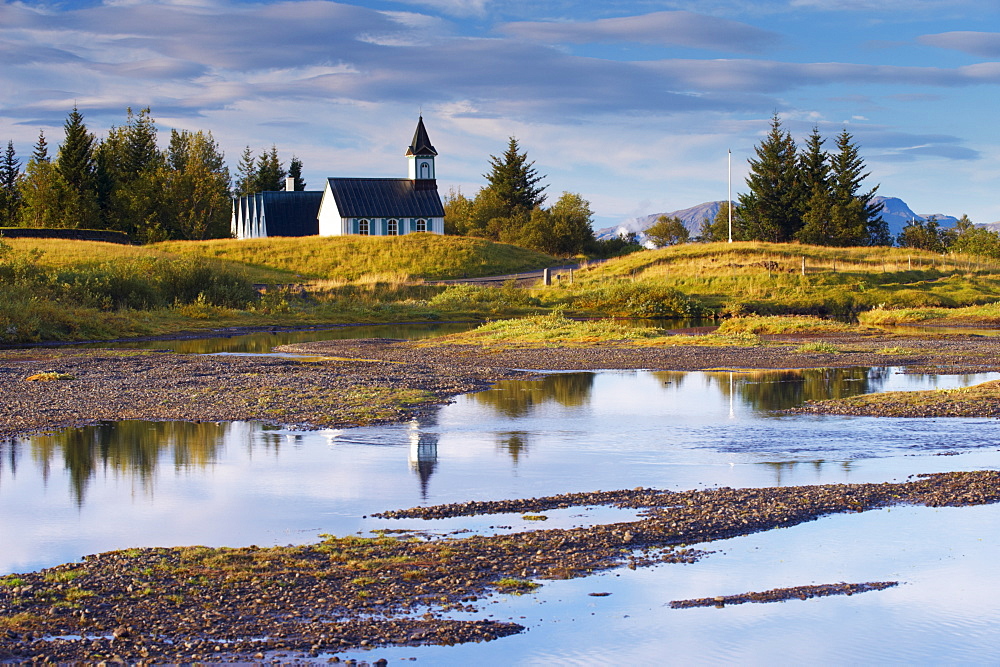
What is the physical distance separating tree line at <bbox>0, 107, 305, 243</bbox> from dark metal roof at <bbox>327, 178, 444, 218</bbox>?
2145 cm

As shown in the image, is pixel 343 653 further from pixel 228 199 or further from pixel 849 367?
pixel 228 199

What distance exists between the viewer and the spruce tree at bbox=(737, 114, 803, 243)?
298 ft

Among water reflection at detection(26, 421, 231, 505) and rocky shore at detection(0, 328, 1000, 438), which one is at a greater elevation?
rocky shore at detection(0, 328, 1000, 438)

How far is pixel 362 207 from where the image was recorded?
Result: 90.1 metres

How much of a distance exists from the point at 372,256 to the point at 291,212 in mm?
26123

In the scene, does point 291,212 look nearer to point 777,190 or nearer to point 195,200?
point 195,200

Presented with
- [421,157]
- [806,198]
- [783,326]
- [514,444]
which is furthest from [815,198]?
[514,444]

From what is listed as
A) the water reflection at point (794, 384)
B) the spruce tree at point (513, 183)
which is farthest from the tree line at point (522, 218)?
the water reflection at point (794, 384)

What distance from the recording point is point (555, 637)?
739 centimetres

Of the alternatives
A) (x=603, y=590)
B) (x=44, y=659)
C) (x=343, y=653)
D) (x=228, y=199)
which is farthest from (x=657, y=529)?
(x=228, y=199)

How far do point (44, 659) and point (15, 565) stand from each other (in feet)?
7.93

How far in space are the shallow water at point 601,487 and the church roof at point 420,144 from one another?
74.8 metres

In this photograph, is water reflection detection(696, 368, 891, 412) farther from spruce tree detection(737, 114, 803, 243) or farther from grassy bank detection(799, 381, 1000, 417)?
spruce tree detection(737, 114, 803, 243)

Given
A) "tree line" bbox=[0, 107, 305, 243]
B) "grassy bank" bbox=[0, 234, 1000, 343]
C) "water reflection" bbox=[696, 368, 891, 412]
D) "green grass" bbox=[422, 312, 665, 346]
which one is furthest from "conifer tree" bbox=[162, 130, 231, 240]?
"water reflection" bbox=[696, 368, 891, 412]
